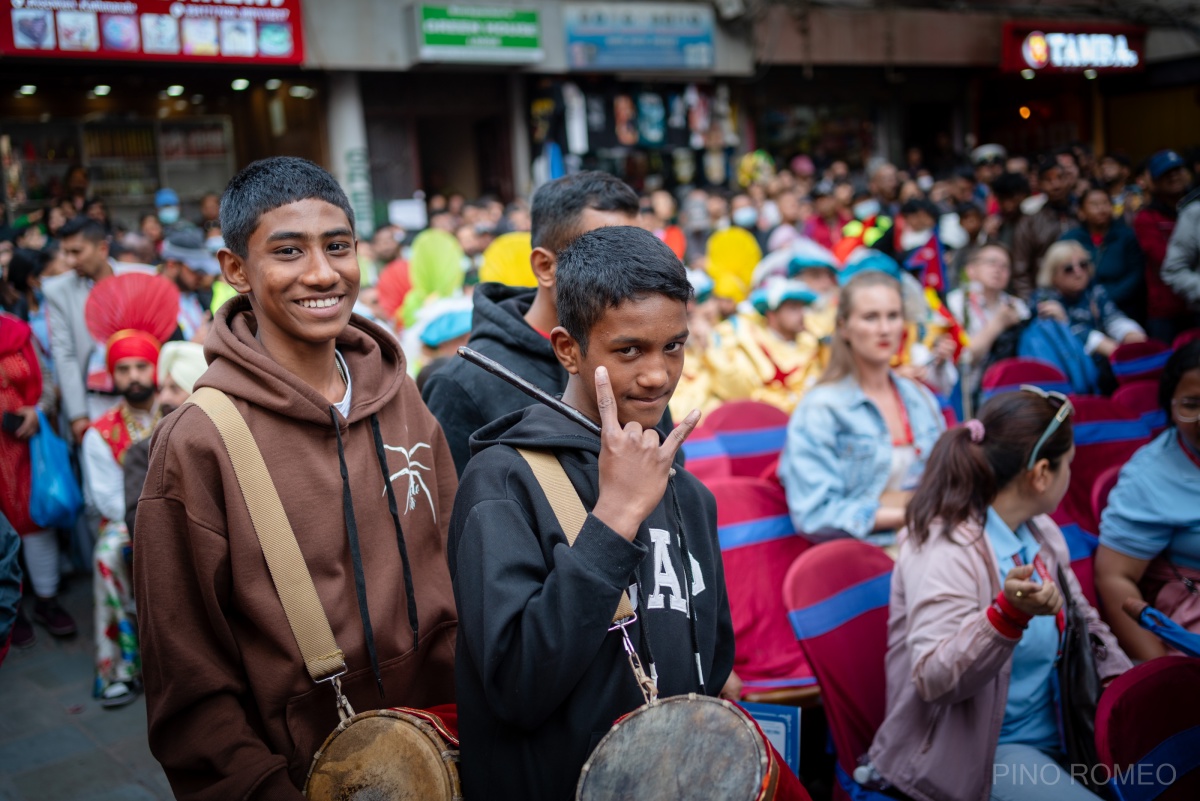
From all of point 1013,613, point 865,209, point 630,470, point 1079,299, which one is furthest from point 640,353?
point 865,209

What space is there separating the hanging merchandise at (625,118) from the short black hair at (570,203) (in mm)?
12412

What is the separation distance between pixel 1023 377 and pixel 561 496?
4.05 metres

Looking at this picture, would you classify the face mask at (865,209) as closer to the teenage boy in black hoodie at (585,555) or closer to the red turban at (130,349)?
the red turban at (130,349)

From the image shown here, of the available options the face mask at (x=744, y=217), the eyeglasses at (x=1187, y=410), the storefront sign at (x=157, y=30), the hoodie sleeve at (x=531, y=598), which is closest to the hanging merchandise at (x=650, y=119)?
the face mask at (x=744, y=217)

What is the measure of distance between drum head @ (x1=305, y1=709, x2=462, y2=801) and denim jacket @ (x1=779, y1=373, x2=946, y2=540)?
6.92ft

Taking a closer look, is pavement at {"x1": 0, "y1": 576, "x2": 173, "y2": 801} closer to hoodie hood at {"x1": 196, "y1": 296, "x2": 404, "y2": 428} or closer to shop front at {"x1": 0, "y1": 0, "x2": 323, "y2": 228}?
hoodie hood at {"x1": 196, "y1": 296, "x2": 404, "y2": 428}

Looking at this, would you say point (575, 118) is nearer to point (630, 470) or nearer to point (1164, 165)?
point (1164, 165)

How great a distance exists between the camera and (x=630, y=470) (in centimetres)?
149

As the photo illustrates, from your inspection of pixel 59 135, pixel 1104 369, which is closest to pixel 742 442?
pixel 1104 369

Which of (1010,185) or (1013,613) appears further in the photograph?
(1010,185)

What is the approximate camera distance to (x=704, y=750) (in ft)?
4.84

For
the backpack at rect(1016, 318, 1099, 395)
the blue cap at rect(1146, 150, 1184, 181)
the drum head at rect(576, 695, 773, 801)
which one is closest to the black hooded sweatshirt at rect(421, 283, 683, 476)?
the drum head at rect(576, 695, 773, 801)

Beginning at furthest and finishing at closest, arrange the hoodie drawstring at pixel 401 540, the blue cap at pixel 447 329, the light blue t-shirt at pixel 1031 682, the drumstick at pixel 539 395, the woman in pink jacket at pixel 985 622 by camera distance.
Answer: the blue cap at pixel 447 329, the light blue t-shirt at pixel 1031 682, the woman in pink jacket at pixel 985 622, the hoodie drawstring at pixel 401 540, the drumstick at pixel 539 395

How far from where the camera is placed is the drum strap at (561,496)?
155 centimetres
